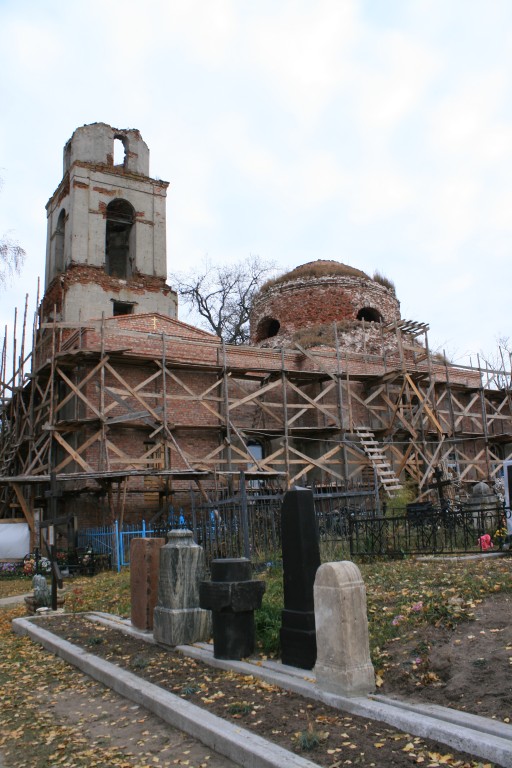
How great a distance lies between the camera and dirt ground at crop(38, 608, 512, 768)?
398 centimetres

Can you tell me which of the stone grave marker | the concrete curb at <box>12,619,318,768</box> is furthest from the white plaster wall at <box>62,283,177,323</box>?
the concrete curb at <box>12,619,318,768</box>

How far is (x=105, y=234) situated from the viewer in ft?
91.0

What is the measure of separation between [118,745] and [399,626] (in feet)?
9.45

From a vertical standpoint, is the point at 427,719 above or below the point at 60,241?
below

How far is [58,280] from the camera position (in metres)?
26.4

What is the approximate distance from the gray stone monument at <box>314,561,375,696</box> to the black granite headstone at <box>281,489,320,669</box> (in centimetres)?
55

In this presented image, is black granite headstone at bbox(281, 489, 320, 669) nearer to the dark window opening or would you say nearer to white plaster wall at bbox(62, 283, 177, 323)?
white plaster wall at bbox(62, 283, 177, 323)

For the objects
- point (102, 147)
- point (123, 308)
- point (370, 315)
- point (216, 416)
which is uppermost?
point (102, 147)

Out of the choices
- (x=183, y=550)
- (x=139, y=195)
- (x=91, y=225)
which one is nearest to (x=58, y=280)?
(x=91, y=225)

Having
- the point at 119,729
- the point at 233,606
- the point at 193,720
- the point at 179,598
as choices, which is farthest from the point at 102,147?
the point at 193,720

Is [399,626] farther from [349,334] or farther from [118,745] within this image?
[349,334]

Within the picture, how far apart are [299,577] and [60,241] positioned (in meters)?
26.1

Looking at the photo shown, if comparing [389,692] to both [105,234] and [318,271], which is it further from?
[318,271]

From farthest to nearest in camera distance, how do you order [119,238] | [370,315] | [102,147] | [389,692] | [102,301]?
[370,315]
[119,238]
[102,147]
[102,301]
[389,692]
